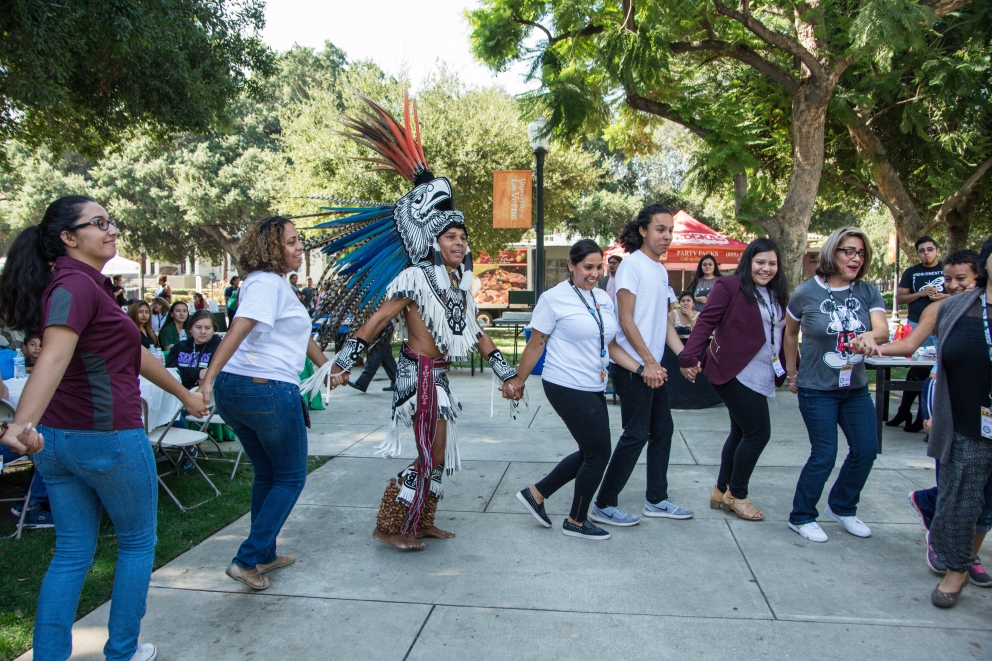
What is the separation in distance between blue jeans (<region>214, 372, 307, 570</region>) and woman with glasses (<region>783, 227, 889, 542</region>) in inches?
110

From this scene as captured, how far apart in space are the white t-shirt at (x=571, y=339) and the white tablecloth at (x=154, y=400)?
2435 mm

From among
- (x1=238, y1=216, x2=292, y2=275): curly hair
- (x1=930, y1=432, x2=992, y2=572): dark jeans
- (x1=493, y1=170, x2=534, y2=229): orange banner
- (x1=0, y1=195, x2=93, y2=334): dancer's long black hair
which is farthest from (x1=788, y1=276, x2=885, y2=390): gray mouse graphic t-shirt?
(x1=493, y1=170, x2=534, y2=229): orange banner

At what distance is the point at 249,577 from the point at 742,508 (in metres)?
2.89

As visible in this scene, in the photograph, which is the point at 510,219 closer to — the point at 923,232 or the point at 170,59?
the point at 170,59

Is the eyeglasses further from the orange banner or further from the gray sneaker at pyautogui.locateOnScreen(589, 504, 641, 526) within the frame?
the orange banner

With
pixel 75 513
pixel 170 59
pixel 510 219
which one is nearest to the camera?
pixel 75 513

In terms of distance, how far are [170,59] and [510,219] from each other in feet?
18.0

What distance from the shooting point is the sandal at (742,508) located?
4.37 m

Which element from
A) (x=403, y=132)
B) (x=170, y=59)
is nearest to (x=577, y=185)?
(x=170, y=59)

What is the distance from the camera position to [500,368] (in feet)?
13.4

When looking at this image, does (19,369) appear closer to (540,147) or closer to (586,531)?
(586,531)

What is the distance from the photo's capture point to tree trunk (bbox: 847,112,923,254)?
12.7 metres

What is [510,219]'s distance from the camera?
38.1ft

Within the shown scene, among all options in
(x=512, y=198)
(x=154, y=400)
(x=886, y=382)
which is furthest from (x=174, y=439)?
(x=512, y=198)
